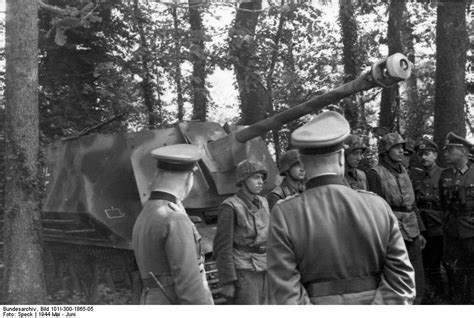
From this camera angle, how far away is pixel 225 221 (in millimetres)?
5898

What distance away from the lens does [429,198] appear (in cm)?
834

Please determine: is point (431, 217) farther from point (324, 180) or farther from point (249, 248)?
point (324, 180)

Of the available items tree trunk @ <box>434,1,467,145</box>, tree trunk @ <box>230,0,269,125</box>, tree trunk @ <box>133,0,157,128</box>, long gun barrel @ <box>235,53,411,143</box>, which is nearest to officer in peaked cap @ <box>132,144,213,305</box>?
long gun barrel @ <box>235,53,411,143</box>

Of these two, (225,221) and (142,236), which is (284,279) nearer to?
(142,236)

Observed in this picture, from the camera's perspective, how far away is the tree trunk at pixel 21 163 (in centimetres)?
737

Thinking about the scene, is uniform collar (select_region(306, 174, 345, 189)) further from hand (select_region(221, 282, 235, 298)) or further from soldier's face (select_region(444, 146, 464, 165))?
soldier's face (select_region(444, 146, 464, 165))

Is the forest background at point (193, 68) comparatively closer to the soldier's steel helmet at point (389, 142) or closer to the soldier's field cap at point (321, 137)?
the soldier's steel helmet at point (389, 142)

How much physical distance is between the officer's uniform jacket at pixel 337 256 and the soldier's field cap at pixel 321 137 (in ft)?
0.68

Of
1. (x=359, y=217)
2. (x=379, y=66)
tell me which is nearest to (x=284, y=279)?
(x=359, y=217)

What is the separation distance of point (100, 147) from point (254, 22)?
673cm

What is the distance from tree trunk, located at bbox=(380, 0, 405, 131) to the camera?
49.0 feet

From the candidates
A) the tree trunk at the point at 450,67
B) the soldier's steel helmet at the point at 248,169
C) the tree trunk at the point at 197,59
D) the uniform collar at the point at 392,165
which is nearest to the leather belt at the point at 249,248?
the soldier's steel helmet at the point at 248,169

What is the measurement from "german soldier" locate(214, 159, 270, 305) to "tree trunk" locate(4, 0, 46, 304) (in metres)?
2.51

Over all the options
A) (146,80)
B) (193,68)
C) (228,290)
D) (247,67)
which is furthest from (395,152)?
(146,80)
